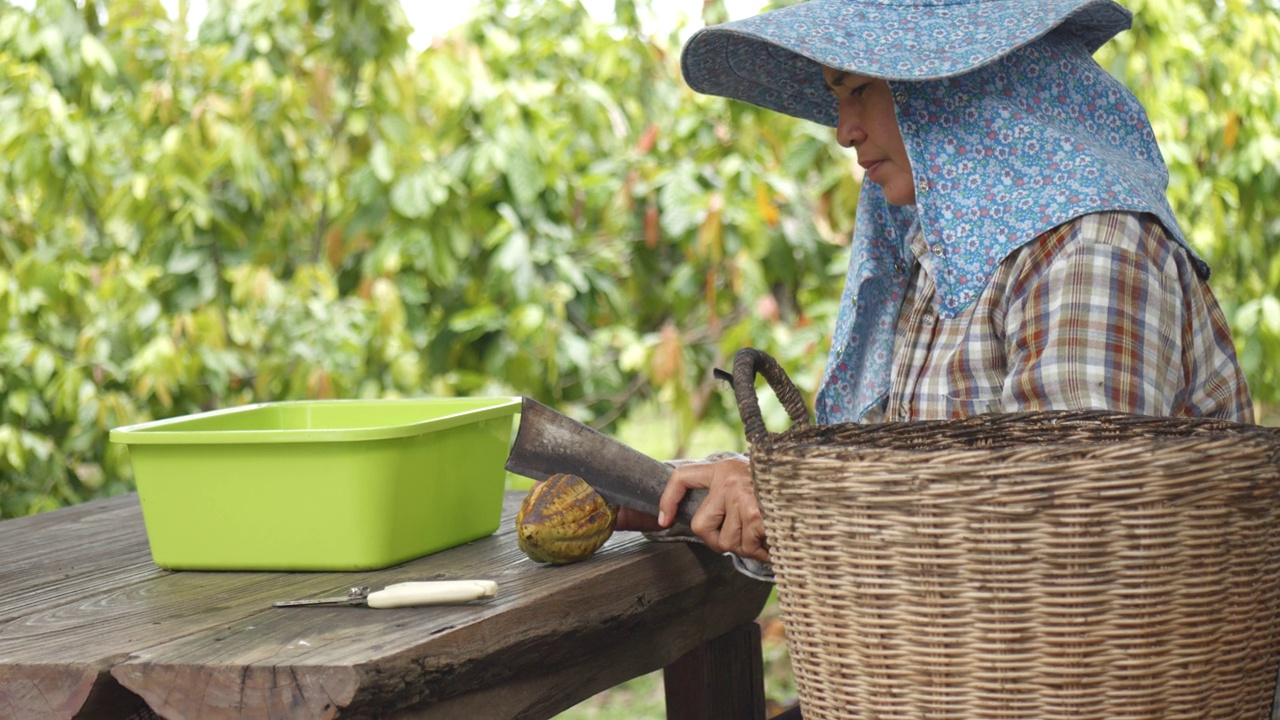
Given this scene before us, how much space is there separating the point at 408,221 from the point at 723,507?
1.84m

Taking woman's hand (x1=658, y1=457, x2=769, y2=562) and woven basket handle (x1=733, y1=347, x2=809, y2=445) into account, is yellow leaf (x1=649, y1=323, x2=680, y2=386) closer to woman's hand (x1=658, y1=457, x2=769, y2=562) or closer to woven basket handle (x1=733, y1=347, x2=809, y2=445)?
woman's hand (x1=658, y1=457, x2=769, y2=562)

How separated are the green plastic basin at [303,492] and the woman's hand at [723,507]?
0.23 m

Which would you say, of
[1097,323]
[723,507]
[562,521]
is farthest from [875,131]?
[562,521]

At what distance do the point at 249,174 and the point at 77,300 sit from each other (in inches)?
22.2

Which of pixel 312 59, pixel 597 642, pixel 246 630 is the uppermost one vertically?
pixel 312 59

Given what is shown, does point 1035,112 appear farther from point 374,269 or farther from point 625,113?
point 625,113

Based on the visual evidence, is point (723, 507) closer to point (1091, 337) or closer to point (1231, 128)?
point (1091, 337)

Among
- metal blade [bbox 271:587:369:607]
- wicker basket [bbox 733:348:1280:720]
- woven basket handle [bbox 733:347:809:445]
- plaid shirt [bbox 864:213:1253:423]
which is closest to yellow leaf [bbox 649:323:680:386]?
plaid shirt [bbox 864:213:1253:423]

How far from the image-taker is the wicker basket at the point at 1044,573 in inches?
37.8

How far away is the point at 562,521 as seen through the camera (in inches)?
54.1

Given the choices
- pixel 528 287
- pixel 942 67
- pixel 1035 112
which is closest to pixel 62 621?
pixel 942 67

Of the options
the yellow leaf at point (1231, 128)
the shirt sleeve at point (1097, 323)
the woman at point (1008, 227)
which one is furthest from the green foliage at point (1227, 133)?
the shirt sleeve at point (1097, 323)

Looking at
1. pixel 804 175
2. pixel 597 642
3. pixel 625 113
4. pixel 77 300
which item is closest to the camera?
pixel 597 642

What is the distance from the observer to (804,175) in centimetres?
307
